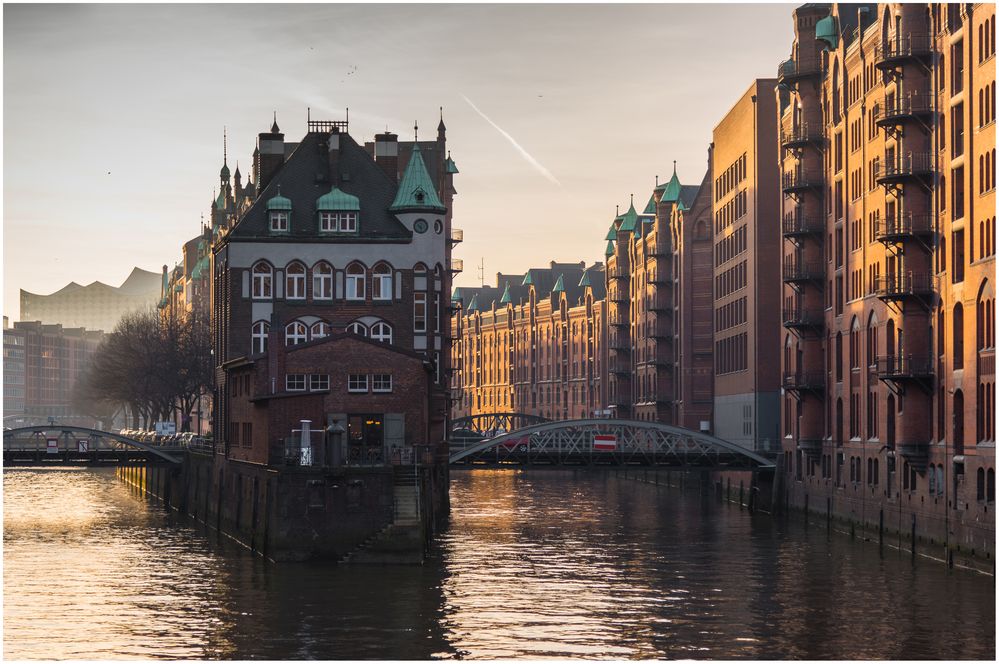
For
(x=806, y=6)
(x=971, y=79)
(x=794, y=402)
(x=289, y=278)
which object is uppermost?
(x=806, y=6)

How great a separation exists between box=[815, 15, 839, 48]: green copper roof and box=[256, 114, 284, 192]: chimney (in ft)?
97.6

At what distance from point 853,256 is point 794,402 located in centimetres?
1389

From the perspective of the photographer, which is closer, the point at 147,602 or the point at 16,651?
the point at 16,651

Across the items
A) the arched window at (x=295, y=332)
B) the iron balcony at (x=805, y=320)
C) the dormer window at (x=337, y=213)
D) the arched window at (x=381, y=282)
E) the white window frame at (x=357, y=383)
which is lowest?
the white window frame at (x=357, y=383)

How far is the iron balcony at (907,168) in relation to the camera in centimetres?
7119

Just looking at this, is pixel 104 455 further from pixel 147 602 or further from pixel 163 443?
pixel 147 602

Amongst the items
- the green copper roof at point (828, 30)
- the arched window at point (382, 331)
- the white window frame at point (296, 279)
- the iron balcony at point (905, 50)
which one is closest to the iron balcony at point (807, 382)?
the green copper roof at point (828, 30)

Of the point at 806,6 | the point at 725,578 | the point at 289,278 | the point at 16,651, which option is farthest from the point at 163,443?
the point at 16,651

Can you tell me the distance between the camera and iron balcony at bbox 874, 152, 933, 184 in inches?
2803

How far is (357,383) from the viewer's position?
72625 millimetres

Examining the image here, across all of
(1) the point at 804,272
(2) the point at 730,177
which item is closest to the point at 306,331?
(1) the point at 804,272

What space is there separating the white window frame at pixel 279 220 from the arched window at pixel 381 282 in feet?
16.6

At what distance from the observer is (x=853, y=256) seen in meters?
85.4

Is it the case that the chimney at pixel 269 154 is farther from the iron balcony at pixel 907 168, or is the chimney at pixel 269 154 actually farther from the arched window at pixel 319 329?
the iron balcony at pixel 907 168
